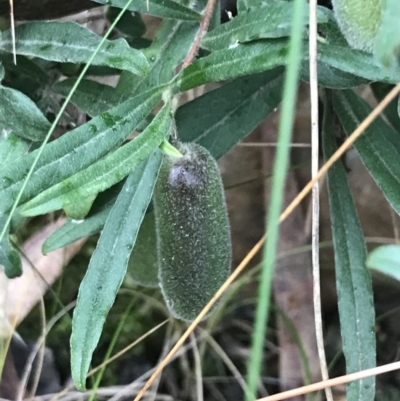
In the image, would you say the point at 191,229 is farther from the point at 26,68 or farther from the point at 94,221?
the point at 26,68

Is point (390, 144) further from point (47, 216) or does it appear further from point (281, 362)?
point (47, 216)

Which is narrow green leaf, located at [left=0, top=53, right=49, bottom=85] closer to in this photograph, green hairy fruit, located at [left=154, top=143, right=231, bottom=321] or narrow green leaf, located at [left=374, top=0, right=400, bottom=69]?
green hairy fruit, located at [left=154, top=143, right=231, bottom=321]

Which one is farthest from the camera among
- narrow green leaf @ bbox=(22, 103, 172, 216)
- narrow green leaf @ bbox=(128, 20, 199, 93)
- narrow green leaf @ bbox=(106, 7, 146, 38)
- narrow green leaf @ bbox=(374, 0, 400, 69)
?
narrow green leaf @ bbox=(106, 7, 146, 38)

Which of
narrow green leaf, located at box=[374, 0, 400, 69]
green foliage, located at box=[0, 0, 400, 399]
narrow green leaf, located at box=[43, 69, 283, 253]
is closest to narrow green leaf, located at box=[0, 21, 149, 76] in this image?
green foliage, located at box=[0, 0, 400, 399]

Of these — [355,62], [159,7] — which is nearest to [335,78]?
[355,62]

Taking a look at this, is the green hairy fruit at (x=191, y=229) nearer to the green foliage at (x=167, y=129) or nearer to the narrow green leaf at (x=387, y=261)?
the green foliage at (x=167, y=129)

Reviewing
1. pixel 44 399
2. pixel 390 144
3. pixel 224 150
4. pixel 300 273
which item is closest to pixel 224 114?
pixel 224 150

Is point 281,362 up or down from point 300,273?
down
